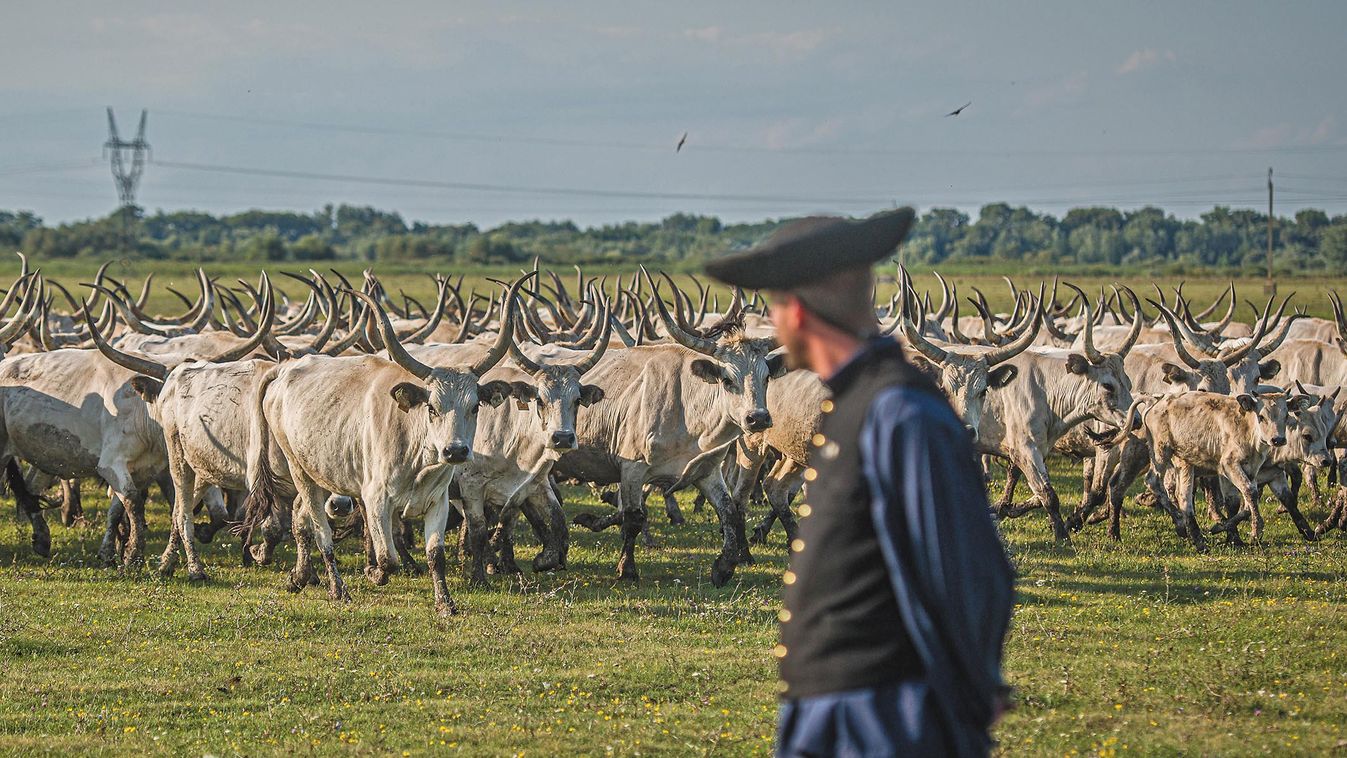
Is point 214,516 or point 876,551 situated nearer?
point 876,551

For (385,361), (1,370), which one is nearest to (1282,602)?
(385,361)

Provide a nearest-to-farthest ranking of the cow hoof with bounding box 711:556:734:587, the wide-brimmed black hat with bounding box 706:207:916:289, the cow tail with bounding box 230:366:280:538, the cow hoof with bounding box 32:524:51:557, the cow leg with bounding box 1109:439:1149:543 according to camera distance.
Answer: the wide-brimmed black hat with bounding box 706:207:916:289, the cow tail with bounding box 230:366:280:538, the cow hoof with bounding box 711:556:734:587, the cow hoof with bounding box 32:524:51:557, the cow leg with bounding box 1109:439:1149:543

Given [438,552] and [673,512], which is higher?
[438,552]

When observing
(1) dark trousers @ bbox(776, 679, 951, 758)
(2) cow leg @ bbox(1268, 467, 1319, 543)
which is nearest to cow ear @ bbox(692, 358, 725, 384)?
(2) cow leg @ bbox(1268, 467, 1319, 543)

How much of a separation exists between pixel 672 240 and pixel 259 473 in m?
127

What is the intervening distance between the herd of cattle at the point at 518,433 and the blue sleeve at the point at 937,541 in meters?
7.41

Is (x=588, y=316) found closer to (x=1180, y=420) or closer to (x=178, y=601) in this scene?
(x=1180, y=420)

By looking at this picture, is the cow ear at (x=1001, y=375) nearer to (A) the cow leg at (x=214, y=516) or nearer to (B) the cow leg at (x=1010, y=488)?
(B) the cow leg at (x=1010, y=488)

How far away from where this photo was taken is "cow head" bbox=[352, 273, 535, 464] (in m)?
11.1

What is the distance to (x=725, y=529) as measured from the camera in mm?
12617

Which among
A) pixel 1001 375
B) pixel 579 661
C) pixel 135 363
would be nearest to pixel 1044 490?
pixel 1001 375

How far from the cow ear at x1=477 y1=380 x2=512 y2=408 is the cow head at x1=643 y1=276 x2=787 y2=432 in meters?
2.00

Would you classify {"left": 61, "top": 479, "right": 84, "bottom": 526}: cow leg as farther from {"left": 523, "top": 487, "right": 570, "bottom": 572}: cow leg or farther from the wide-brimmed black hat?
the wide-brimmed black hat

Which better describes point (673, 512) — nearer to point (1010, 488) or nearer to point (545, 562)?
point (545, 562)
